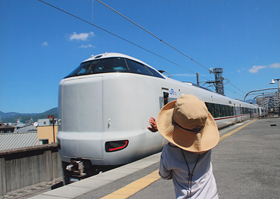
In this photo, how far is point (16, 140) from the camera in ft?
117

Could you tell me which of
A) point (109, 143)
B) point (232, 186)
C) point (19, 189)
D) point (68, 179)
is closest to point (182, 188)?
point (232, 186)

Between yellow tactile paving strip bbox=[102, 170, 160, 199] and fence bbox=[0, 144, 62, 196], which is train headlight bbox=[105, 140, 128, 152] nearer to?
yellow tactile paving strip bbox=[102, 170, 160, 199]

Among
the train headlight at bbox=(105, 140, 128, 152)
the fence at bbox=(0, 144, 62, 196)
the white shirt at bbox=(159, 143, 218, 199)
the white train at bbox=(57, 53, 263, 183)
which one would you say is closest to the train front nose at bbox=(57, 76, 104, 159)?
the white train at bbox=(57, 53, 263, 183)

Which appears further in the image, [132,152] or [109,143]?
[132,152]

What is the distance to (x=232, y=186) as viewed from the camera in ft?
11.6

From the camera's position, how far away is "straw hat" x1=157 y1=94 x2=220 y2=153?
5.00 feet

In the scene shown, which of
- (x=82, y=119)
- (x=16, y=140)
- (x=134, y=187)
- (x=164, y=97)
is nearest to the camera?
(x=134, y=187)

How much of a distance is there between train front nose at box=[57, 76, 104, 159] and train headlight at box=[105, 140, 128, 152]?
15 cm

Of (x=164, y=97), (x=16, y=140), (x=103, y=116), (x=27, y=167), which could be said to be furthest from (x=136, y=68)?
(x=16, y=140)

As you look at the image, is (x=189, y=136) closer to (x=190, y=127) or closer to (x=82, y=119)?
(x=190, y=127)

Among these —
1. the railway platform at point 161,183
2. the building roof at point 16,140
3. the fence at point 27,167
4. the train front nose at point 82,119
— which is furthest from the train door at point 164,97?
the building roof at point 16,140

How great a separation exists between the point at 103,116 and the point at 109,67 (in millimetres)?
1265

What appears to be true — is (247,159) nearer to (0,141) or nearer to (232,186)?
(232,186)

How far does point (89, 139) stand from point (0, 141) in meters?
34.5
